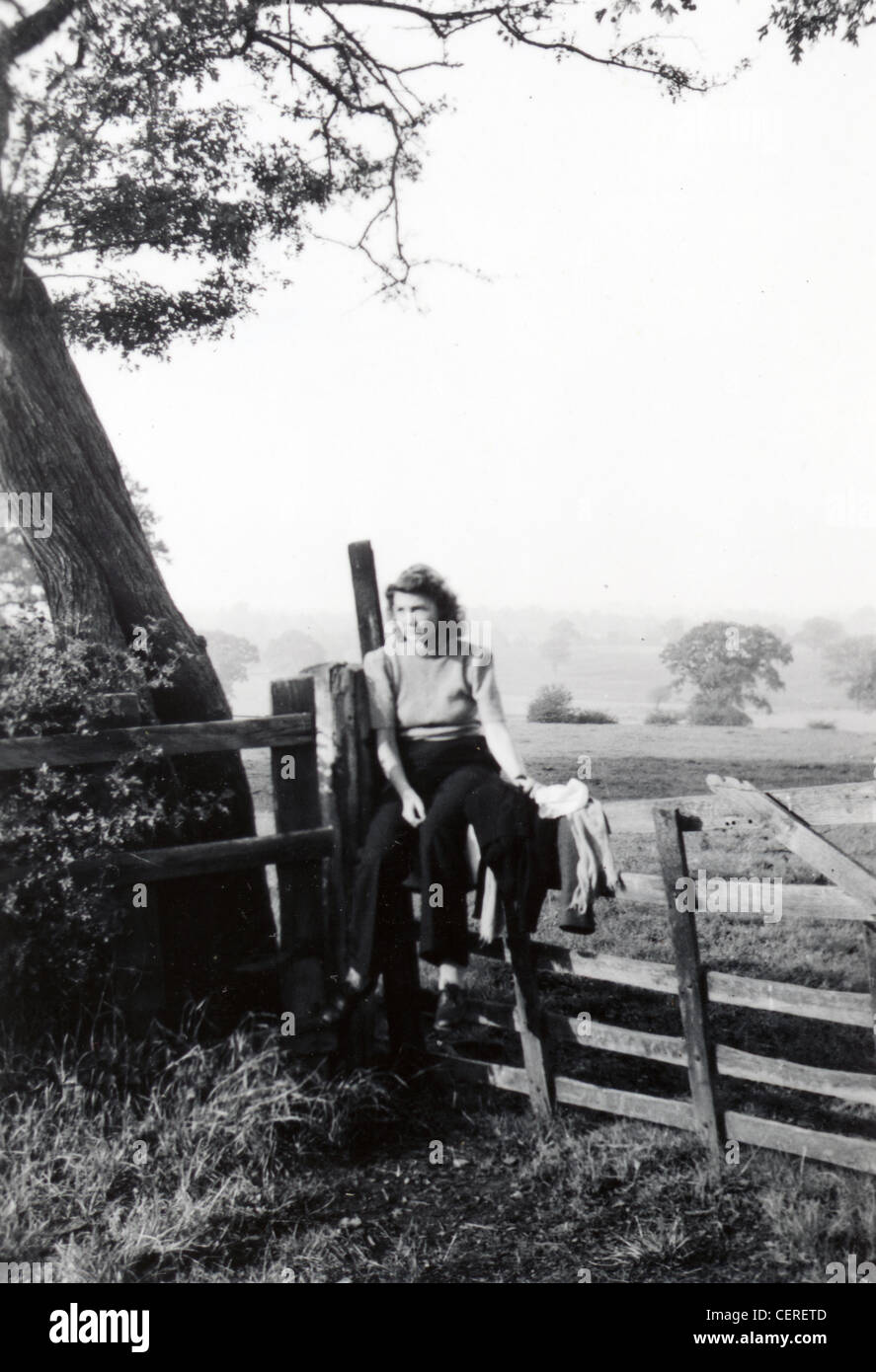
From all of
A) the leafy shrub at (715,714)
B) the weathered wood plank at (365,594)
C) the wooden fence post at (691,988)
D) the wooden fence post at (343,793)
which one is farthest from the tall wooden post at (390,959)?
the leafy shrub at (715,714)

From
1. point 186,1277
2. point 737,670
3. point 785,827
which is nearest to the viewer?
point 186,1277

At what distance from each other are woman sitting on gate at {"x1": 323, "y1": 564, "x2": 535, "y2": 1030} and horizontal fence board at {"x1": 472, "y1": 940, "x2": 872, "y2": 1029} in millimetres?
471

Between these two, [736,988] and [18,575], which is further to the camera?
[18,575]

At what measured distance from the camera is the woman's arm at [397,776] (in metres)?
4.71

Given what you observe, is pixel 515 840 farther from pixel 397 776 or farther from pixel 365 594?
pixel 365 594

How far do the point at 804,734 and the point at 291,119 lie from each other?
24.7 feet

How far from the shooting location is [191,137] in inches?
247

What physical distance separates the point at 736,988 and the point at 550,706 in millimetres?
3066

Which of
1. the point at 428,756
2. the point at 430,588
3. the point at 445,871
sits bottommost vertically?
the point at 445,871

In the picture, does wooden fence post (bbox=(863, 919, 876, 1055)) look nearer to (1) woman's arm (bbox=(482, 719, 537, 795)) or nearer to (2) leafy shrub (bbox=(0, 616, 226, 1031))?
(1) woman's arm (bbox=(482, 719, 537, 795))

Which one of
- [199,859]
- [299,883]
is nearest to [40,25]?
[199,859]

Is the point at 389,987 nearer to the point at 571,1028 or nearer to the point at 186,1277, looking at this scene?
the point at 571,1028

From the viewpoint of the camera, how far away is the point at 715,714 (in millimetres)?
8031
